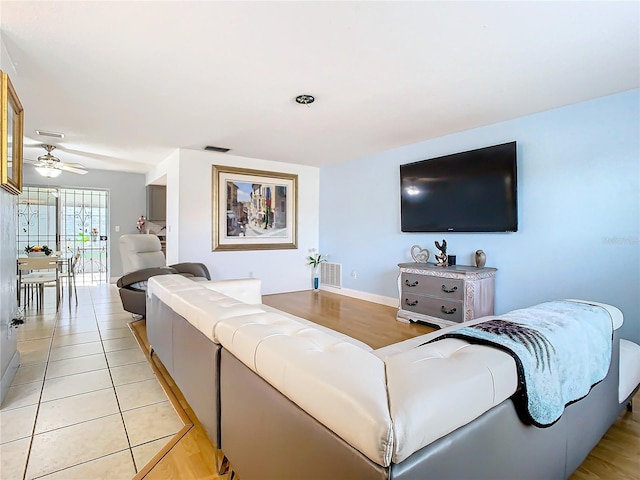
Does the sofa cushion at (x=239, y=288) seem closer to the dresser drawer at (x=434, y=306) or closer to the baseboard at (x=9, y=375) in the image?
the baseboard at (x=9, y=375)

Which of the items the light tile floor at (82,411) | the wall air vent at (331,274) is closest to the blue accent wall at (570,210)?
the wall air vent at (331,274)

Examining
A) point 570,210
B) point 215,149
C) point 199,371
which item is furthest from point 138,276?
point 570,210

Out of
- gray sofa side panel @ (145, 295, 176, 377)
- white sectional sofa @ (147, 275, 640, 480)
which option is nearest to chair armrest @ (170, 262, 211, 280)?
gray sofa side panel @ (145, 295, 176, 377)

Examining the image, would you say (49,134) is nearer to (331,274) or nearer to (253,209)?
(253,209)

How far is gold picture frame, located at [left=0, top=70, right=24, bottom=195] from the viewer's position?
1.97 m

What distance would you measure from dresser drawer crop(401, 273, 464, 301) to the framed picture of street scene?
99.5 inches

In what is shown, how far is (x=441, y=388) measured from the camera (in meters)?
0.78

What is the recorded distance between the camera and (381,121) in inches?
140

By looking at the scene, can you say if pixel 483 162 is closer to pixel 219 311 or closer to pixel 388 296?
pixel 388 296

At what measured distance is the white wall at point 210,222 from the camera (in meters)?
4.90

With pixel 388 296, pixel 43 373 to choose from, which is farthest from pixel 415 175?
pixel 43 373

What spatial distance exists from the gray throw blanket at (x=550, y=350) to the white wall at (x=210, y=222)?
445cm

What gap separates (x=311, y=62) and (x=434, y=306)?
2.77 m

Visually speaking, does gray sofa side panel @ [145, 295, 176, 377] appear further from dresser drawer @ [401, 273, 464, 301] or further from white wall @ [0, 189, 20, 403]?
dresser drawer @ [401, 273, 464, 301]
